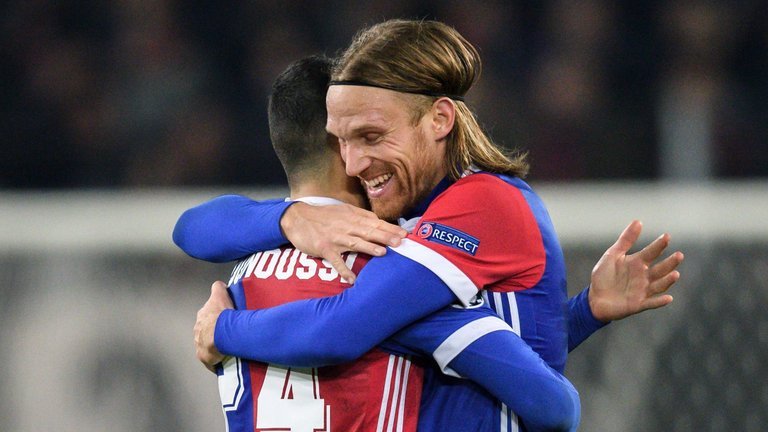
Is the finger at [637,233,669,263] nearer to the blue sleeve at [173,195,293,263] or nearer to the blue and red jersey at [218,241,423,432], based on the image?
the blue and red jersey at [218,241,423,432]

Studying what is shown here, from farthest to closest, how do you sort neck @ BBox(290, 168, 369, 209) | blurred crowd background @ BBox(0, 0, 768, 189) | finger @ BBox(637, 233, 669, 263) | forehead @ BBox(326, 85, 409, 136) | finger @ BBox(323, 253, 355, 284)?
blurred crowd background @ BBox(0, 0, 768, 189) < finger @ BBox(637, 233, 669, 263) < neck @ BBox(290, 168, 369, 209) < forehead @ BBox(326, 85, 409, 136) < finger @ BBox(323, 253, 355, 284)

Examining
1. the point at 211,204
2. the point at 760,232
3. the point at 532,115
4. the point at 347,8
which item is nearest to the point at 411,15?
the point at 347,8

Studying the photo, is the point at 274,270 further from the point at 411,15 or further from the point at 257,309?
the point at 411,15

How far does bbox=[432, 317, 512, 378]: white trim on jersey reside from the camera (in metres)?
2.01

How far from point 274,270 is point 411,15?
183 inches

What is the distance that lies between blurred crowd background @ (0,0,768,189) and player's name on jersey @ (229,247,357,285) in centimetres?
322

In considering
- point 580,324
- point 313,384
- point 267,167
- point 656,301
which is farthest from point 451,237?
point 267,167

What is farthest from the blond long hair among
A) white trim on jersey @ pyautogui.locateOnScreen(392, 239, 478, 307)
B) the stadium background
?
the stadium background

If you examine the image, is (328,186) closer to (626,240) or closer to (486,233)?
(486,233)

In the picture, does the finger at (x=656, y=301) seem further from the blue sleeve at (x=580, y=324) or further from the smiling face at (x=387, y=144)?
the smiling face at (x=387, y=144)

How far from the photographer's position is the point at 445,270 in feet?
6.63

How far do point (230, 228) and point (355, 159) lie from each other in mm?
351

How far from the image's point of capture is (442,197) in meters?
2.15

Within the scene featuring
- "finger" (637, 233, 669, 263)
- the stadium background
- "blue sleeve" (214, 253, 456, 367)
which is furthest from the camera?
the stadium background
